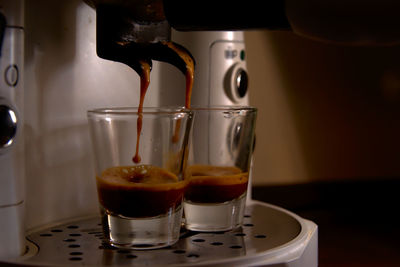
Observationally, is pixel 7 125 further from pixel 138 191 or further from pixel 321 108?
pixel 321 108

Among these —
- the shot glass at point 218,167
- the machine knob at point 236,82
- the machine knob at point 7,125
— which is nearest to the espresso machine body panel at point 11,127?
the machine knob at point 7,125

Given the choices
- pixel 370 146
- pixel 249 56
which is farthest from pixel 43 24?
pixel 370 146

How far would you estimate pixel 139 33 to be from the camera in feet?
1.52

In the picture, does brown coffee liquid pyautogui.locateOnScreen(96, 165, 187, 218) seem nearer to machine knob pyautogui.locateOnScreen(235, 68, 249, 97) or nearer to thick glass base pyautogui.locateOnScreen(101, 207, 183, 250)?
thick glass base pyautogui.locateOnScreen(101, 207, 183, 250)

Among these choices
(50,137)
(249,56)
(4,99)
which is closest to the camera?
(4,99)

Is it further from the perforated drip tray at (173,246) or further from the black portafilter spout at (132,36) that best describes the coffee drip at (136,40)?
the perforated drip tray at (173,246)

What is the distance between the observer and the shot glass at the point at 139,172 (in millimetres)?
426

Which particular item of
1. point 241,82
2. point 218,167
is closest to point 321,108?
point 241,82

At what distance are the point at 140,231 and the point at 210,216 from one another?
8cm

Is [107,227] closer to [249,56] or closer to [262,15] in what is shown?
[262,15]

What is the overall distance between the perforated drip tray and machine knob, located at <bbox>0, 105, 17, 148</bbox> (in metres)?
0.08

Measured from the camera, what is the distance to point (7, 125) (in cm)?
39

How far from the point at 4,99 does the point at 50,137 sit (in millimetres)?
108

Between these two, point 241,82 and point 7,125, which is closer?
point 7,125
